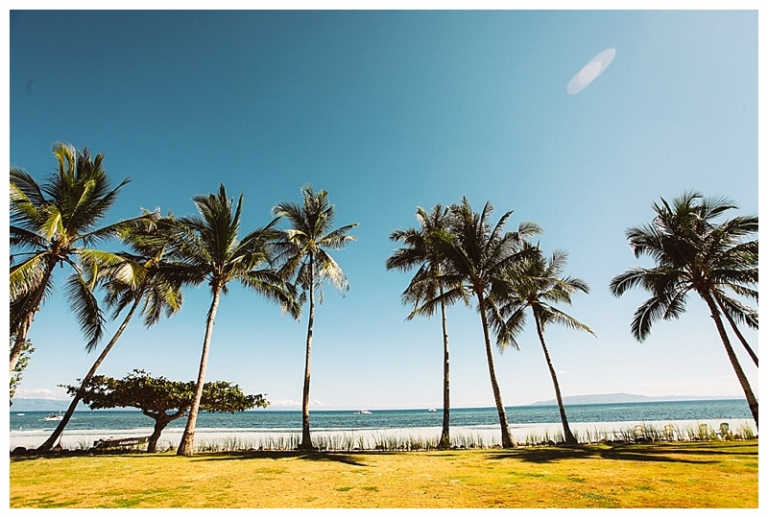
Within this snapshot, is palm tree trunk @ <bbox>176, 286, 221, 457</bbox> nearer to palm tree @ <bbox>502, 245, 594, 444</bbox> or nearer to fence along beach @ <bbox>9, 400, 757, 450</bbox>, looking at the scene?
fence along beach @ <bbox>9, 400, 757, 450</bbox>

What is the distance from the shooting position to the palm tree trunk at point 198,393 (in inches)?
437

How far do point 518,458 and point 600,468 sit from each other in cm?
217

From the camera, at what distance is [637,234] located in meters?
13.3

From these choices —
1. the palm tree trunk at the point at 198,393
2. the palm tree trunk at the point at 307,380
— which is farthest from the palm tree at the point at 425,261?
the palm tree trunk at the point at 198,393

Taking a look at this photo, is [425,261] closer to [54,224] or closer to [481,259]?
[481,259]

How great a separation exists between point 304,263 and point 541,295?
10.3 meters

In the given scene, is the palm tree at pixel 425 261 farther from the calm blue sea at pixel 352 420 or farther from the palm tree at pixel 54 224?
the calm blue sea at pixel 352 420

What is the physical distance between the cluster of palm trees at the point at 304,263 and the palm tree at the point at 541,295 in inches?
2.0

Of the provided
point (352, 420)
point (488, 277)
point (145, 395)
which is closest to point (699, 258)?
point (488, 277)

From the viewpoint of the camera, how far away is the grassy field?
5.48m

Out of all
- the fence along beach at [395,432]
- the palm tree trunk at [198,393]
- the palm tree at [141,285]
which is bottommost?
the fence along beach at [395,432]

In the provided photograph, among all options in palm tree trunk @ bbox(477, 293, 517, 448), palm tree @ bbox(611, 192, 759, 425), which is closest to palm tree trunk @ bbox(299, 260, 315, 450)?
palm tree trunk @ bbox(477, 293, 517, 448)

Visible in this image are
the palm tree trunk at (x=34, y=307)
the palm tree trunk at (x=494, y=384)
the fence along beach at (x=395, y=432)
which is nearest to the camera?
the palm tree trunk at (x=34, y=307)
